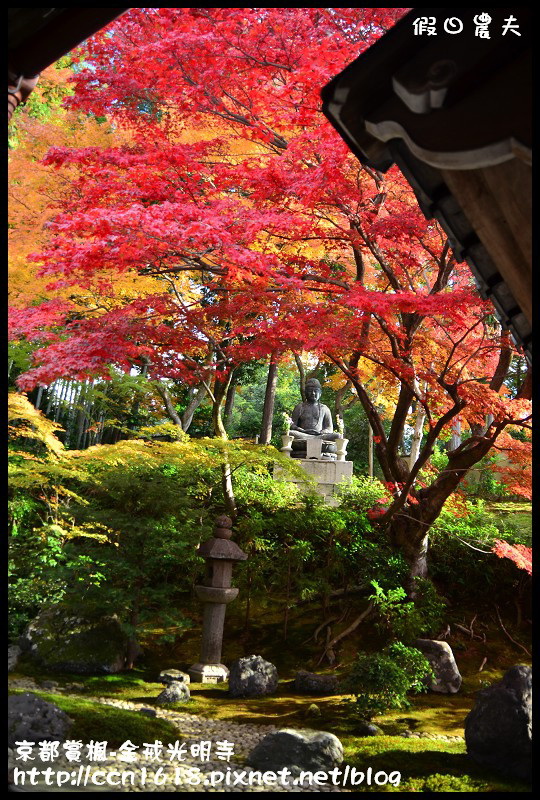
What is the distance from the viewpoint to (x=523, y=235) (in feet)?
8.39

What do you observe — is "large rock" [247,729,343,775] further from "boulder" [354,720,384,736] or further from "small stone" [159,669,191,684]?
"small stone" [159,669,191,684]

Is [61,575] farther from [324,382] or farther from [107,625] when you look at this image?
[324,382]

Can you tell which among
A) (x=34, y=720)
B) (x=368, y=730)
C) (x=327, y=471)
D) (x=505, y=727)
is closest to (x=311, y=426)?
(x=327, y=471)

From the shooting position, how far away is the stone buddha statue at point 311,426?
14.0m

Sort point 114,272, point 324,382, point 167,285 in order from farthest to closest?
point 324,382, point 167,285, point 114,272

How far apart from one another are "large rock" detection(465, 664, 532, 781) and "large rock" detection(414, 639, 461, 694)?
2.34 meters

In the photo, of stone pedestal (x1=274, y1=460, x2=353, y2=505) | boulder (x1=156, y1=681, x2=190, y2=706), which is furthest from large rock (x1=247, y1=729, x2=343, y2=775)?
stone pedestal (x1=274, y1=460, x2=353, y2=505)

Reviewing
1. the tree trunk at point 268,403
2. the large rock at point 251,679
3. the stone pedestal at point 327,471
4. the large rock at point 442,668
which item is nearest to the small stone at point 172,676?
the large rock at point 251,679

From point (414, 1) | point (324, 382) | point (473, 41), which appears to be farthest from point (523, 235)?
point (324, 382)

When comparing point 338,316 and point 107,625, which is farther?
point 338,316

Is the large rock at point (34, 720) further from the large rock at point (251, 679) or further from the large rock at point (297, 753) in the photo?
the large rock at point (251, 679)

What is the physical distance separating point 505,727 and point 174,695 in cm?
375

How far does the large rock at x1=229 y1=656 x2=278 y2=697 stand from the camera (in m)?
8.04

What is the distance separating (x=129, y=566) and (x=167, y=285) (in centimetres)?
813
